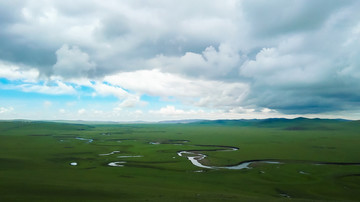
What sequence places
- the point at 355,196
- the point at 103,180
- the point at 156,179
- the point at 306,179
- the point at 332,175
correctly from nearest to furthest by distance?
the point at 355,196, the point at 103,180, the point at 156,179, the point at 306,179, the point at 332,175

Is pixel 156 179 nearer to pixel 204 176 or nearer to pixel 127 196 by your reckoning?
pixel 204 176

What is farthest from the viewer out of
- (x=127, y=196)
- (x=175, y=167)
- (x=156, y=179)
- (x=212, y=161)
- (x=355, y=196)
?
(x=212, y=161)

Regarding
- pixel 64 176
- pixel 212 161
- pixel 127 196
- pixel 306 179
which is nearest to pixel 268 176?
pixel 306 179

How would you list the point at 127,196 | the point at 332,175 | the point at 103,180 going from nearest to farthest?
the point at 127,196 → the point at 103,180 → the point at 332,175

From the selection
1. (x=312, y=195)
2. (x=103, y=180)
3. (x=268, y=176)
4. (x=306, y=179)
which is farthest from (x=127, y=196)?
(x=306, y=179)

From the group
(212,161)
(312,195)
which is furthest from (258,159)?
(312,195)

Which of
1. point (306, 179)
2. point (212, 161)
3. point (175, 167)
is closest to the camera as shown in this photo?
point (306, 179)

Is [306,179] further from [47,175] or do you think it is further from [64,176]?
[47,175]

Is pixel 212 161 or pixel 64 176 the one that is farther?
pixel 212 161

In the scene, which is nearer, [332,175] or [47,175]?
[47,175]
